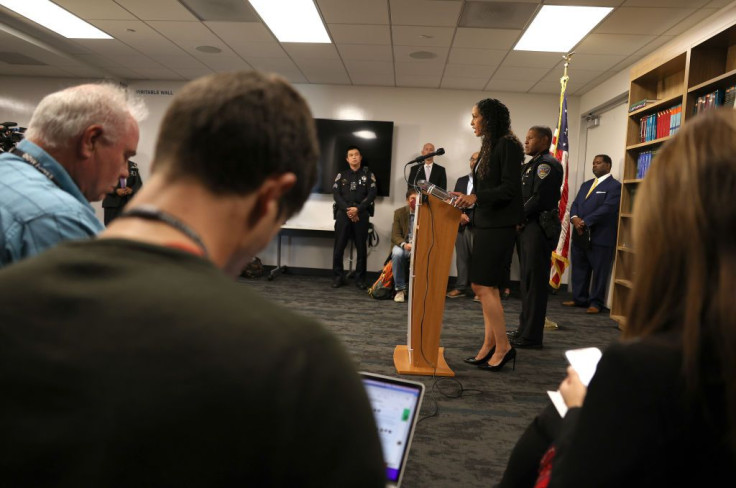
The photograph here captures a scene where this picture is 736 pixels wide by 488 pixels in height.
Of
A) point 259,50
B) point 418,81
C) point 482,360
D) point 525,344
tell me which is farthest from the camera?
point 418,81

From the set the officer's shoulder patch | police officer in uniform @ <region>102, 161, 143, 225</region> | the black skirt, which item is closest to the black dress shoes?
the black skirt

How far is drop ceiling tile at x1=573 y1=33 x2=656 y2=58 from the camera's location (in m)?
4.34

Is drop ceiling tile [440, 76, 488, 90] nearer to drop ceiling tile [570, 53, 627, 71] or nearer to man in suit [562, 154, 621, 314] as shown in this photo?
drop ceiling tile [570, 53, 627, 71]

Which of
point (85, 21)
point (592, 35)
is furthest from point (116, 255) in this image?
point (85, 21)

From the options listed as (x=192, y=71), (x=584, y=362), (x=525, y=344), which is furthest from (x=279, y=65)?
(x=584, y=362)

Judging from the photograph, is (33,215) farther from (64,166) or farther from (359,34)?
(359,34)

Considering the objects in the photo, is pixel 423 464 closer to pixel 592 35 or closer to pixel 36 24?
pixel 592 35

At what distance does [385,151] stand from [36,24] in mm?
4072

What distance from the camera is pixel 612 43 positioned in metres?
4.49

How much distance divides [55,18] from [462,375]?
5.00 metres

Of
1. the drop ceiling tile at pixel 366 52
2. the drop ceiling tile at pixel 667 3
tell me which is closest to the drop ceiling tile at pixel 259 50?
the drop ceiling tile at pixel 366 52

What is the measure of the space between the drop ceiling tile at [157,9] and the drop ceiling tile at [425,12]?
71.7 inches

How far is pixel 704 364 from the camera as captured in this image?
58cm

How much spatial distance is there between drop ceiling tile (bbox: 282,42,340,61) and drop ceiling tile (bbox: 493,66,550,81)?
189cm
